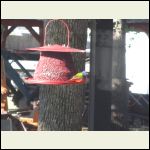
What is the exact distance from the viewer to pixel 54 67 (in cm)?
370

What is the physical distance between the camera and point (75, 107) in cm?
444

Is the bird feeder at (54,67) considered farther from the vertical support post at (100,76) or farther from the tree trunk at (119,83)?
the tree trunk at (119,83)

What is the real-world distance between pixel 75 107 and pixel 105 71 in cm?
382

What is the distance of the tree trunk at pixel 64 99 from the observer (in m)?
4.35

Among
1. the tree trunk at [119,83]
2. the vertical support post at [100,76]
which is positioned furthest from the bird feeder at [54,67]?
the tree trunk at [119,83]

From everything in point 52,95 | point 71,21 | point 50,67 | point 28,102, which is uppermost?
point 71,21

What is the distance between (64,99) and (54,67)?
0.73m

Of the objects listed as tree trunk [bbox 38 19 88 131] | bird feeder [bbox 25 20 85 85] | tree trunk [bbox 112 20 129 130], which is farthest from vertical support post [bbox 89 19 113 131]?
bird feeder [bbox 25 20 85 85]

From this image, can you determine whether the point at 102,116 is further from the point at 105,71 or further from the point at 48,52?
the point at 48,52

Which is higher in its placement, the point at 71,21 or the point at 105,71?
the point at 71,21

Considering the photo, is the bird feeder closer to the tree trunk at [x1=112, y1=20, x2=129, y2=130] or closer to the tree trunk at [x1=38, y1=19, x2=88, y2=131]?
the tree trunk at [x1=38, y1=19, x2=88, y2=131]

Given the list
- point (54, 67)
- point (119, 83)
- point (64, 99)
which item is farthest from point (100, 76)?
point (54, 67)

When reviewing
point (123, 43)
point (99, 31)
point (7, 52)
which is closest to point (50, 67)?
point (99, 31)

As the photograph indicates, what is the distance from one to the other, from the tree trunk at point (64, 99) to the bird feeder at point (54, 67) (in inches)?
21.6
